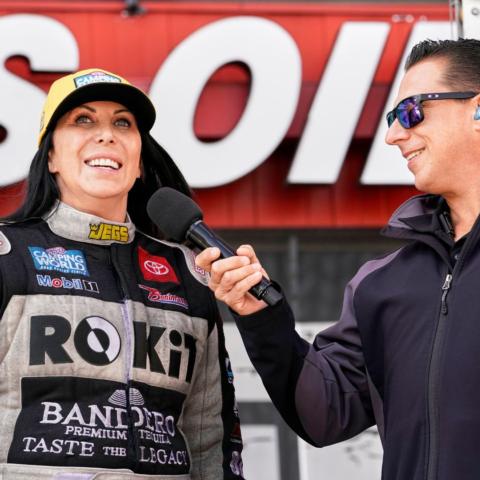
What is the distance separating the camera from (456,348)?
2686 mm

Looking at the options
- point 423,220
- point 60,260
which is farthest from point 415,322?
point 60,260

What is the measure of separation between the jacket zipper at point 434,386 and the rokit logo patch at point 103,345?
745 mm

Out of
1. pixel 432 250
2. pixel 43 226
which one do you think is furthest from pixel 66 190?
pixel 432 250

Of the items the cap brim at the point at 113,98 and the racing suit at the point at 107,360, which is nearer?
the racing suit at the point at 107,360

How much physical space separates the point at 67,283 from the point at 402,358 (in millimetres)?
929

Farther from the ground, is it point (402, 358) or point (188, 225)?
point (188, 225)

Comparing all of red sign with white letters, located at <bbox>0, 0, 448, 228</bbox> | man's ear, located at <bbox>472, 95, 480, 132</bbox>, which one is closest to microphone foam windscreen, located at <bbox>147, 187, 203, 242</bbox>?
man's ear, located at <bbox>472, 95, 480, 132</bbox>

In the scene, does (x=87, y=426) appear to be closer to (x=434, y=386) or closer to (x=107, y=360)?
(x=107, y=360)

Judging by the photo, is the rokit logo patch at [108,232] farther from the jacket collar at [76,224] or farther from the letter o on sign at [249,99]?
the letter o on sign at [249,99]

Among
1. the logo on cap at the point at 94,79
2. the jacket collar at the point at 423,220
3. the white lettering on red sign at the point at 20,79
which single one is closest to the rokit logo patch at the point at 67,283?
the logo on cap at the point at 94,79

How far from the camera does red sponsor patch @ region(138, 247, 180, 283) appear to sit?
3.20 m

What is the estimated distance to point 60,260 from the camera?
3057mm

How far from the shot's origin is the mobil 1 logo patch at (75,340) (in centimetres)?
288

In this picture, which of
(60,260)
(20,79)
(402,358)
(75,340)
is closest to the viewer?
(402,358)
